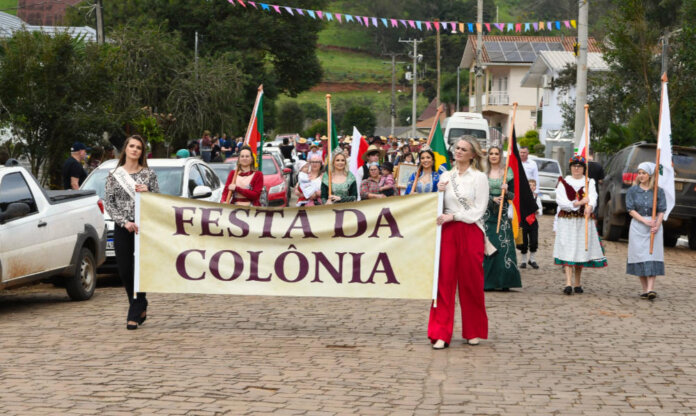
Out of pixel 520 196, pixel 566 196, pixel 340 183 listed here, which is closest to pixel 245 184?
pixel 340 183

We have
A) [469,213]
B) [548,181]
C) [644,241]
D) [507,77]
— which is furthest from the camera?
[507,77]

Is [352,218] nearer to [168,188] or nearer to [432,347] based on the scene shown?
[432,347]

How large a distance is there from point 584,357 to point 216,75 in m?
35.5

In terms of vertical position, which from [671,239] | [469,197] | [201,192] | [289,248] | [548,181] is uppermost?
[469,197]

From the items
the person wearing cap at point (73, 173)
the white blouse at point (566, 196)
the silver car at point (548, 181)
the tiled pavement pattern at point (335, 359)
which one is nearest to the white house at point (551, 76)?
the silver car at point (548, 181)

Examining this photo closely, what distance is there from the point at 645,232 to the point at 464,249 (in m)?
4.91

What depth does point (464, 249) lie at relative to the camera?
9516 mm

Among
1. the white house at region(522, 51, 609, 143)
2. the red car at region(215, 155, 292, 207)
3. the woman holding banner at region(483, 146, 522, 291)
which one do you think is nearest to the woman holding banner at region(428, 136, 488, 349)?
the woman holding banner at region(483, 146, 522, 291)

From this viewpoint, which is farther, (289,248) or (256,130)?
(256,130)

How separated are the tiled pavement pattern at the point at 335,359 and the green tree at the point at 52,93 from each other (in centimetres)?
838

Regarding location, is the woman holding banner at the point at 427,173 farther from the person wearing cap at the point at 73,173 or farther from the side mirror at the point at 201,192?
the person wearing cap at the point at 73,173

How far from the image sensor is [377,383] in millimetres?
7840

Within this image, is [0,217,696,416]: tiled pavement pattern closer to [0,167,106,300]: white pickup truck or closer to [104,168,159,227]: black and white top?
[0,167,106,300]: white pickup truck

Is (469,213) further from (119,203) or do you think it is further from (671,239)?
(671,239)
